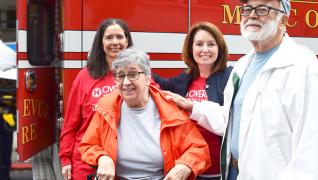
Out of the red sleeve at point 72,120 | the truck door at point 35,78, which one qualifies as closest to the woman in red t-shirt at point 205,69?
the red sleeve at point 72,120

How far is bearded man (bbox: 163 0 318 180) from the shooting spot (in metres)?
1.83

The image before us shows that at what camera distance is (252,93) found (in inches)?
79.4

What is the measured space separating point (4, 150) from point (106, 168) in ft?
12.8

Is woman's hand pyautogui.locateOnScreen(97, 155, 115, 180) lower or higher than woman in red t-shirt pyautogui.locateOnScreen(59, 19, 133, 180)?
lower

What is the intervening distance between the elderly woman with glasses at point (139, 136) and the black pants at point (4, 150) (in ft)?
11.8

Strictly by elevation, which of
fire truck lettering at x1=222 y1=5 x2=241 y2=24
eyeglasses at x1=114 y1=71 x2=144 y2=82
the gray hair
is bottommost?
eyeglasses at x1=114 y1=71 x2=144 y2=82

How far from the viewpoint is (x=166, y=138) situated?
8.23 feet

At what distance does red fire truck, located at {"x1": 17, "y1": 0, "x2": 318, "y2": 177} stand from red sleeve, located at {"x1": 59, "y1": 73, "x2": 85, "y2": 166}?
66 cm

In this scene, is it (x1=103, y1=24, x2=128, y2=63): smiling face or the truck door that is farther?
the truck door

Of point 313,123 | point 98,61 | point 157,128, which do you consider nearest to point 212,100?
point 157,128

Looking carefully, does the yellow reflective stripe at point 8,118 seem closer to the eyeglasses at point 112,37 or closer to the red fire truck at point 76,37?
the red fire truck at point 76,37

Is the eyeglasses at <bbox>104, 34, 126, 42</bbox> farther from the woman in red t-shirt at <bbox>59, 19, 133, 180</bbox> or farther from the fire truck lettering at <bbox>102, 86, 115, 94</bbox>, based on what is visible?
the fire truck lettering at <bbox>102, 86, 115, 94</bbox>

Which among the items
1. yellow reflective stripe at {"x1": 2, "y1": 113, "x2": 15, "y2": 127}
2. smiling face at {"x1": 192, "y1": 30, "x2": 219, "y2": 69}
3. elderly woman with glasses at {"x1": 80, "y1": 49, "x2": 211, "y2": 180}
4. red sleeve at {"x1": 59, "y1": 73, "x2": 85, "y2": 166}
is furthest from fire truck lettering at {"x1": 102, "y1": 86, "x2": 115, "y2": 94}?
yellow reflective stripe at {"x1": 2, "y1": 113, "x2": 15, "y2": 127}

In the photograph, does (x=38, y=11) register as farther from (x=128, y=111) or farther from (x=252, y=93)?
(x=252, y=93)
